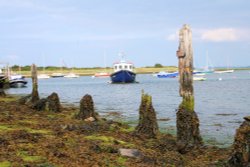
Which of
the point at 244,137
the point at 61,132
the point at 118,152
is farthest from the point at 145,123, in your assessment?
the point at 244,137

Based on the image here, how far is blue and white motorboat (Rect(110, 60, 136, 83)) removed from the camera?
315 ft

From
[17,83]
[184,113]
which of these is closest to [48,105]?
[184,113]

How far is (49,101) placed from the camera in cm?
2661

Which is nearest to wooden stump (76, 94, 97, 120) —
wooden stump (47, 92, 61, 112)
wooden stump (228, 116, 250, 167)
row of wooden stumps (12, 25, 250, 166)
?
row of wooden stumps (12, 25, 250, 166)

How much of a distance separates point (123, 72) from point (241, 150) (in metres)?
84.5

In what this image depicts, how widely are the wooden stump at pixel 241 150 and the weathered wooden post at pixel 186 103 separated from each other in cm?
331

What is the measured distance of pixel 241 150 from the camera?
1169 cm

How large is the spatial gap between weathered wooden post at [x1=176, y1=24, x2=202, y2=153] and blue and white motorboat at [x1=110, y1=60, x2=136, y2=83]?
78320 millimetres

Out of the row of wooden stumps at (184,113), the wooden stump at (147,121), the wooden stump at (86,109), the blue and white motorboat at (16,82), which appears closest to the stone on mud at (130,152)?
the row of wooden stumps at (184,113)

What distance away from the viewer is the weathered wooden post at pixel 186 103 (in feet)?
52.2

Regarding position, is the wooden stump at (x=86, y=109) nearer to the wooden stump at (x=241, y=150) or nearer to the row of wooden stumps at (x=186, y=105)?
the row of wooden stumps at (x=186, y=105)

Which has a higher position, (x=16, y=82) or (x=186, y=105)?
(x=186, y=105)

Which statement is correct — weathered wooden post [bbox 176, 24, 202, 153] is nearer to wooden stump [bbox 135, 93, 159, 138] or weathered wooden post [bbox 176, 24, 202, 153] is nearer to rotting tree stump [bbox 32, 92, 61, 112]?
wooden stump [bbox 135, 93, 159, 138]

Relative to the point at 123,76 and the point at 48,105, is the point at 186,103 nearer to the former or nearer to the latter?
the point at 48,105
